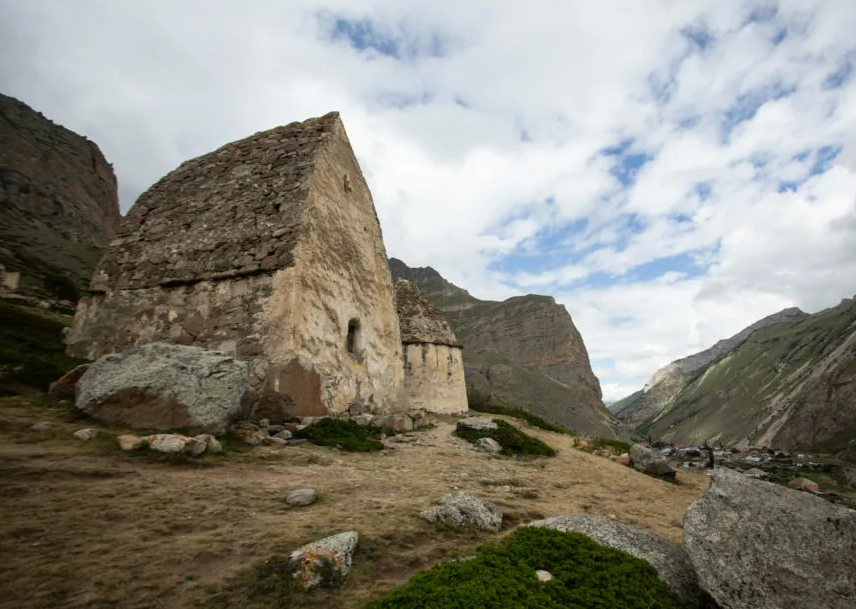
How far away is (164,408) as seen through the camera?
6.25m

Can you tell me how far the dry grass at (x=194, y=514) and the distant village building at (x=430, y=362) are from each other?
43.8 feet

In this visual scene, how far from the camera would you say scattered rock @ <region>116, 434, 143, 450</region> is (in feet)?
17.4

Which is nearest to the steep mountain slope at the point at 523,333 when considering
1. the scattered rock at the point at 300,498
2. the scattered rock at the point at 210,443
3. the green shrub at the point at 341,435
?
the green shrub at the point at 341,435

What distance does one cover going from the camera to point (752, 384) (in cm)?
10794

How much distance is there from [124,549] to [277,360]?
518cm

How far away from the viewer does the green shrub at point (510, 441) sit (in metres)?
11.8

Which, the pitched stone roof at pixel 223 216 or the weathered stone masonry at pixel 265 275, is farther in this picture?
the pitched stone roof at pixel 223 216

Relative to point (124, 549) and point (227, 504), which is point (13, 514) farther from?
point (227, 504)

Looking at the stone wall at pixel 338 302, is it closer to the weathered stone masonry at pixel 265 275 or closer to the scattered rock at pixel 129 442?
the weathered stone masonry at pixel 265 275

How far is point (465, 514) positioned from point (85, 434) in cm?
503

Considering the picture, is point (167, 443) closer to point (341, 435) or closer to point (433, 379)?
point (341, 435)

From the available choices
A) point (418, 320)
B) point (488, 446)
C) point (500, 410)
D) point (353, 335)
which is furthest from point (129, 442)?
point (500, 410)

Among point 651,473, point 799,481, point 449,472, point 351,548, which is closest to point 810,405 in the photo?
point 799,481

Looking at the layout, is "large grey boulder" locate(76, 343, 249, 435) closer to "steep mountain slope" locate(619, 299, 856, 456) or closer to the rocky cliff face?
the rocky cliff face
